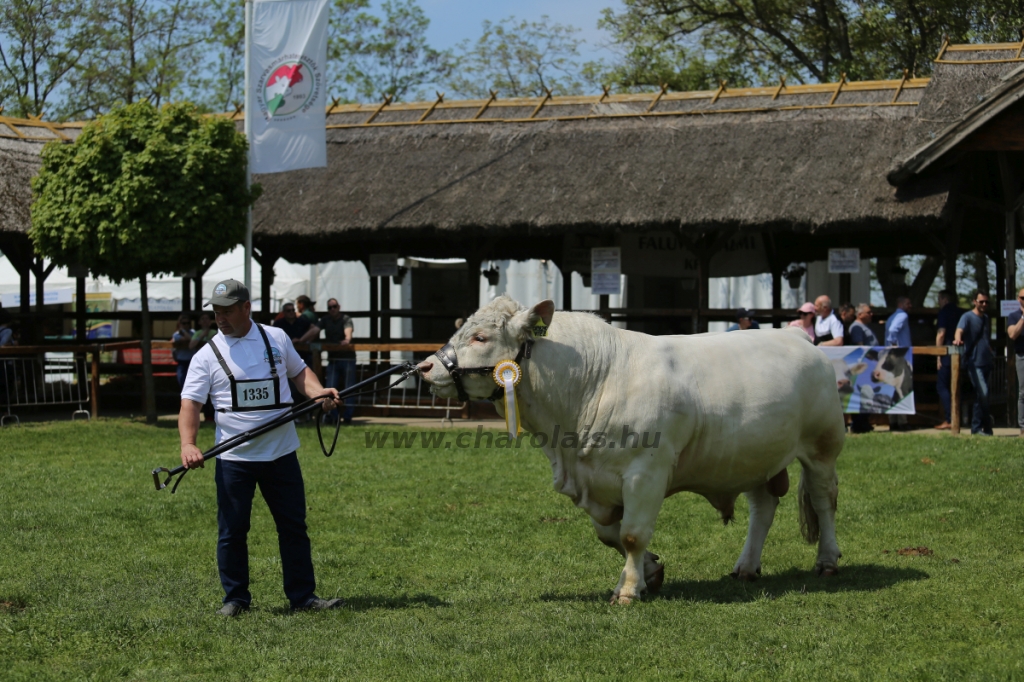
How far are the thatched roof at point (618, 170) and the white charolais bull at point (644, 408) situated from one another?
29.6 feet

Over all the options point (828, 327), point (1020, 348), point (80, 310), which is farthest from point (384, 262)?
point (1020, 348)

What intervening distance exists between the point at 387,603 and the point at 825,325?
30.9 feet

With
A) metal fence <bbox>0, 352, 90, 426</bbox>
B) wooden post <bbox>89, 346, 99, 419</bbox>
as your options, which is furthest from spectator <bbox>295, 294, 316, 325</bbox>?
metal fence <bbox>0, 352, 90, 426</bbox>

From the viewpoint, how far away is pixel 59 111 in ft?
126

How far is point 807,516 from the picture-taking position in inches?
290

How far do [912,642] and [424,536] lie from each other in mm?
4070

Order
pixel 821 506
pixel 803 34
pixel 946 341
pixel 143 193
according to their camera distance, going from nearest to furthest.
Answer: pixel 821 506 → pixel 143 193 → pixel 946 341 → pixel 803 34

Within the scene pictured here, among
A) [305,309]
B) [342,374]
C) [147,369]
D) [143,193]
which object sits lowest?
[342,374]

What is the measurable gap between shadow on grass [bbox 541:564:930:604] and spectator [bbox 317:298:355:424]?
9.74 m

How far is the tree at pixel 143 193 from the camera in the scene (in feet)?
49.0

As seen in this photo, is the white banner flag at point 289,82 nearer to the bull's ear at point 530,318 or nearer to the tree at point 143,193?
the tree at point 143,193

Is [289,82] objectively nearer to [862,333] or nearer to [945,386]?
[862,333]

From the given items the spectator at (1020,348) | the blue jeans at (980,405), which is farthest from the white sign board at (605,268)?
the spectator at (1020,348)

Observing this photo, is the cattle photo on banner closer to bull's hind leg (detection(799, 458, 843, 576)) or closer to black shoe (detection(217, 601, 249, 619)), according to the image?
bull's hind leg (detection(799, 458, 843, 576))
